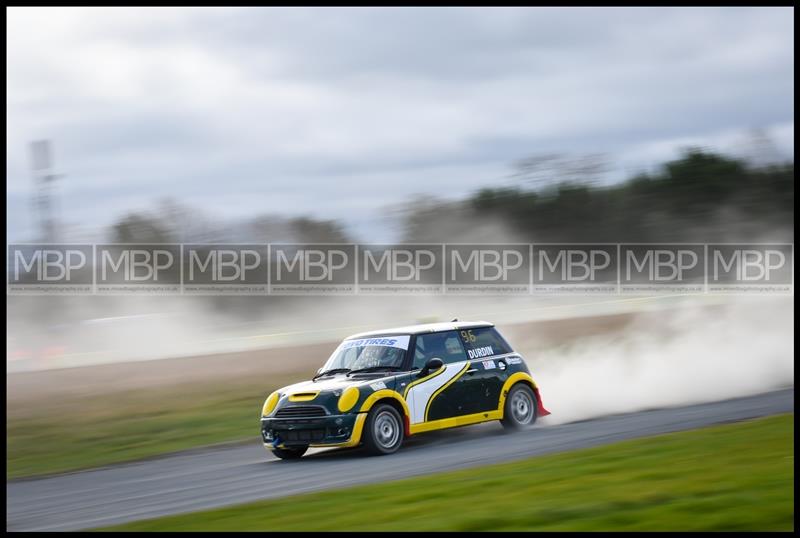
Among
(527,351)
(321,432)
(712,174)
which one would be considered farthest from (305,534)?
(712,174)

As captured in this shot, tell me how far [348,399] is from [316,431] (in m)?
0.56

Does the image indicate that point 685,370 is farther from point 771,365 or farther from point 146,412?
point 146,412

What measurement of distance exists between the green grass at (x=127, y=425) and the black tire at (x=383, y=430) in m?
3.88

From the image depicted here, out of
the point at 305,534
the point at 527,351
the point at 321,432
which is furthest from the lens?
the point at 527,351

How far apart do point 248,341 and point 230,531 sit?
18311 millimetres

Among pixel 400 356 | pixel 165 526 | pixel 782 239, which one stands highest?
pixel 782 239

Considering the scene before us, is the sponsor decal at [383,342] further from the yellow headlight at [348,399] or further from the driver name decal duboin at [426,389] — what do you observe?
the yellow headlight at [348,399]

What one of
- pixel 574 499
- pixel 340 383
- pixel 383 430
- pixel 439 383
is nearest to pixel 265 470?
pixel 340 383

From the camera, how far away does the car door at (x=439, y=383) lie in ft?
40.4

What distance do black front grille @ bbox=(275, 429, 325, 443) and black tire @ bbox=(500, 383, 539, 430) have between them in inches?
107

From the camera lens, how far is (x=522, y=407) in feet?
44.1

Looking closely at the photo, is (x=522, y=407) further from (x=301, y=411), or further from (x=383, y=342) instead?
(x=301, y=411)

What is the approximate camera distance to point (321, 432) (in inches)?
463

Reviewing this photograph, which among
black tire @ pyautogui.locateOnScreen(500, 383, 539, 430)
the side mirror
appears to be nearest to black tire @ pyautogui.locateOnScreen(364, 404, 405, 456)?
the side mirror
